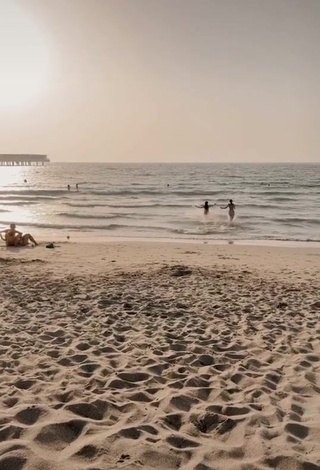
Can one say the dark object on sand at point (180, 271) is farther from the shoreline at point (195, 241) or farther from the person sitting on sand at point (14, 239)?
the person sitting on sand at point (14, 239)

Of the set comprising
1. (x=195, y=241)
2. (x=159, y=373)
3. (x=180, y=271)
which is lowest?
(x=195, y=241)

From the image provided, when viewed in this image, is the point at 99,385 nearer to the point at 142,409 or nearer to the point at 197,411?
the point at 142,409

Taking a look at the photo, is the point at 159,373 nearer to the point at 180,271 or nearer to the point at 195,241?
the point at 180,271

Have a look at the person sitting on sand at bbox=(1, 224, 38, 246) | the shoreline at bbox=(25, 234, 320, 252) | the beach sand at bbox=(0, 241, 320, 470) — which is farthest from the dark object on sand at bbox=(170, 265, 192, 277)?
the person sitting on sand at bbox=(1, 224, 38, 246)

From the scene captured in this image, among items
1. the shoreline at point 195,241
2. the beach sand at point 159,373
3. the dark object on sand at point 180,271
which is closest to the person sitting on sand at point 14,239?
the shoreline at point 195,241

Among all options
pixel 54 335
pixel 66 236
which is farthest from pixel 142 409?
pixel 66 236

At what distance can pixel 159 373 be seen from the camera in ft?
16.9

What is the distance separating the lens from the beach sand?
3.57 m

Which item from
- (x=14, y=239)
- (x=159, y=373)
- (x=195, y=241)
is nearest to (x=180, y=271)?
(x=159, y=373)

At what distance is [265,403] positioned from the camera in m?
4.45

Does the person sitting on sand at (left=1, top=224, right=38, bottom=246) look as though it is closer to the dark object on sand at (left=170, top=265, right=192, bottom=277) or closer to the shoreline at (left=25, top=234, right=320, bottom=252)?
the shoreline at (left=25, top=234, right=320, bottom=252)

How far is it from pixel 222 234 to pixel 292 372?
1770cm

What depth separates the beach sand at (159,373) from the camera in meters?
3.57

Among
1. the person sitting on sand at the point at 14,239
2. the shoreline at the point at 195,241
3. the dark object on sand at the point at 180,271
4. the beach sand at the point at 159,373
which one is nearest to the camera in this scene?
the beach sand at the point at 159,373
